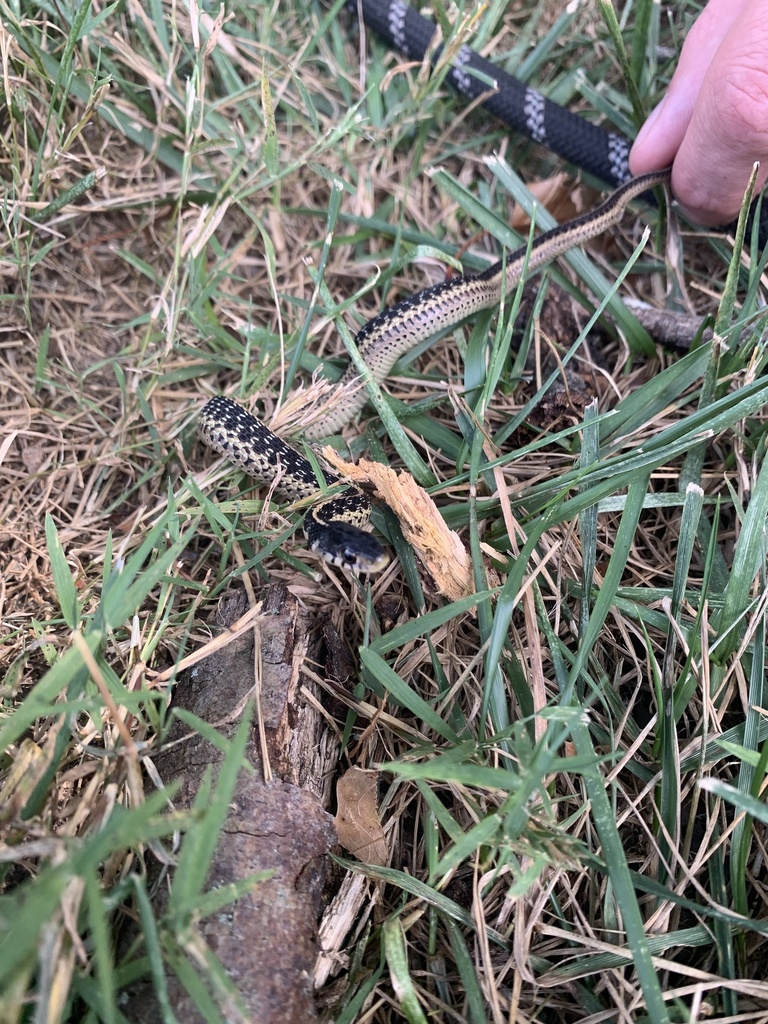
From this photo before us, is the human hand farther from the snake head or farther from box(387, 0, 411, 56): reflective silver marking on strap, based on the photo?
the snake head

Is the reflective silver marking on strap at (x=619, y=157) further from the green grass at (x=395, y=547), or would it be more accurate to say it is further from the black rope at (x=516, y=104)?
the green grass at (x=395, y=547)

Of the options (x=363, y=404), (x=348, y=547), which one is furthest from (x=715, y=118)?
(x=348, y=547)

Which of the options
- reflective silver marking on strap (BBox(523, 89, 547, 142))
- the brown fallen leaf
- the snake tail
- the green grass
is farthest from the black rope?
the brown fallen leaf

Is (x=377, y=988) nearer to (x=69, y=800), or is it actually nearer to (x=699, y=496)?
(x=69, y=800)

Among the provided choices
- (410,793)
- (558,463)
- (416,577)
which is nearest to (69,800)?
(410,793)

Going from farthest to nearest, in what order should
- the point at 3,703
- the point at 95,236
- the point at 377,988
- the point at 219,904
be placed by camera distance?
the point at 95,236 < the point at 3,703 < the point at 377,988 < the point at 219,904

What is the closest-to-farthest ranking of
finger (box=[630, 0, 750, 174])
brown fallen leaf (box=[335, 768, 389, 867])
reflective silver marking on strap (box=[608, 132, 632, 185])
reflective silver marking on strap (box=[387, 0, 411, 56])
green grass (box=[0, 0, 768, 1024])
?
green grass (box=[0, 0, 768, 1024]) → brown fallen leaf (box=[335, 768, 389, 867]) → finger (box=[630, 0, 750, 174]) → reflective silver marking on strap (box=[608, 132, 632, 185]) → reflective silver marking on strap (box=[387, 0, 411, 56])

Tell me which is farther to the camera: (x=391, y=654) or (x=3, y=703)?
(x=391, y=654)
